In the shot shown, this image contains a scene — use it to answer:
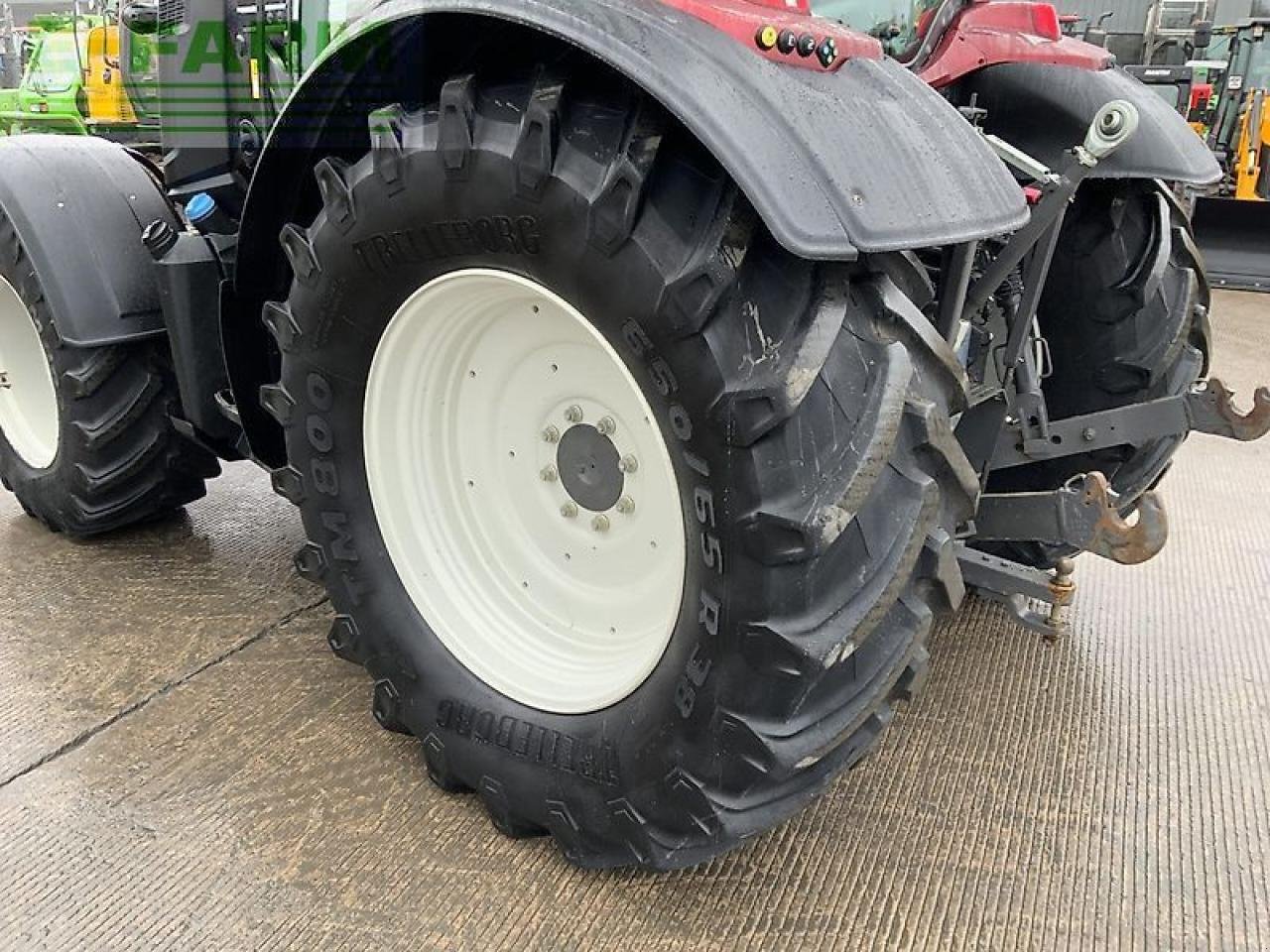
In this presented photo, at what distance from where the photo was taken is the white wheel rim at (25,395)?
10.9 ft

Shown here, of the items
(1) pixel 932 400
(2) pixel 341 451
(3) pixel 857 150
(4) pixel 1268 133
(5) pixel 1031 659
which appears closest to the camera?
(3) pixel 857 150

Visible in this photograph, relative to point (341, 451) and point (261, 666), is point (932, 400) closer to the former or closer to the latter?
point (341, 451)

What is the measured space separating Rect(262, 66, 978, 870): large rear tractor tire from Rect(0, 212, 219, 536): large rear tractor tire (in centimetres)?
122

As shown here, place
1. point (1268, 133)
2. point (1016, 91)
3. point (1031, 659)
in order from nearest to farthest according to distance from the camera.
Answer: point (1016, 91) → point (1031, 659) → point (1268, 133)

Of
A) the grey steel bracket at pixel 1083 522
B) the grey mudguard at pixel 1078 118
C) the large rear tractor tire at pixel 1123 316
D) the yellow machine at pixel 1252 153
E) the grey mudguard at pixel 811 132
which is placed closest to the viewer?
the grey mudguard at pixel 811 132

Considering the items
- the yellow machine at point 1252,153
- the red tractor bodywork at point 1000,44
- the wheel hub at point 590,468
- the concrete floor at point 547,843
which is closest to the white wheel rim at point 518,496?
the wheel hub at point 590,468

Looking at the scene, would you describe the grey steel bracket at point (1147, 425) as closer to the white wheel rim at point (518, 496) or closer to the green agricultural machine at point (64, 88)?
the white wheel rim at point (518, 496)

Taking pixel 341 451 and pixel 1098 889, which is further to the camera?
pixel 341 451

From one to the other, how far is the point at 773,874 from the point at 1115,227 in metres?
1.74

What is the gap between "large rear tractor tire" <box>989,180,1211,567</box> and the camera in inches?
101

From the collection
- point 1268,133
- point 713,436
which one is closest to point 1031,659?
point 713,436

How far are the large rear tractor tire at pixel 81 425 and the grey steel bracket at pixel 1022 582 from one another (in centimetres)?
229

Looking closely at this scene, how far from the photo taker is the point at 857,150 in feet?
4.57

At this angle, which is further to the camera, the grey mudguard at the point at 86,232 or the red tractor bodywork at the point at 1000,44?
the grey mudguard at the point at 86,232
